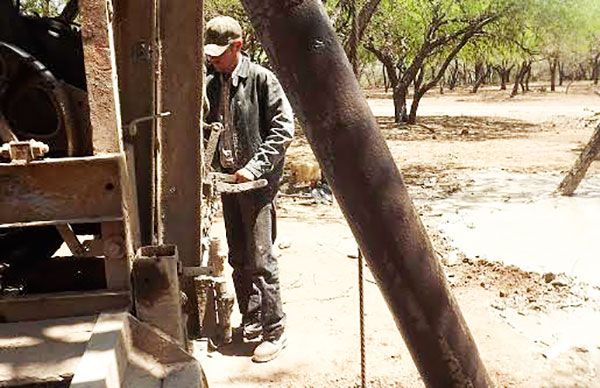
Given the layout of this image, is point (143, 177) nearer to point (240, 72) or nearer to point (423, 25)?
point (240, 72)

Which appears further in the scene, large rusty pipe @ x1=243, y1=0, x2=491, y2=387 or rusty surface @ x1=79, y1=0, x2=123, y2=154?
rusty surface @ x1=79, y1=0, x2=123, y2=154

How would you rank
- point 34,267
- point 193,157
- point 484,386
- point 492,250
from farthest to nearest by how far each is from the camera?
point 492,250 → point 193,157 → point 34,267 → point 484,386

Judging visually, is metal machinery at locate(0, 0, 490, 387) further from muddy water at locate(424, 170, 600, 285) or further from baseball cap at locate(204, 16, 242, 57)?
muddy water at locate(424, 170, 600, 285)

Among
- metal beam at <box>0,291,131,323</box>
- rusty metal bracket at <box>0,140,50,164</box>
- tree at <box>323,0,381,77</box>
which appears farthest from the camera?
tree at <box>323,0,381,77</box>

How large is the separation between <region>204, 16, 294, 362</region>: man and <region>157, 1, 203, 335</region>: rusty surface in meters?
0.66

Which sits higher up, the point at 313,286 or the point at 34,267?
the point at 34,267

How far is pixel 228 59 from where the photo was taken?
4.01 m

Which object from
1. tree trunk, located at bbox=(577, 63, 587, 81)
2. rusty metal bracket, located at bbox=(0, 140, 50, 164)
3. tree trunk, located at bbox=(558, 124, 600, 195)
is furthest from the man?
tree trunk, located at bbox=(577, 63, 587, 81)

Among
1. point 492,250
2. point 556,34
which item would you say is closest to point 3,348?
point 492,250

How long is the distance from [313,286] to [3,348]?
4147 millimetres

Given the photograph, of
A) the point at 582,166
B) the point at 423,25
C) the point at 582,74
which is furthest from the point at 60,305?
the point at 582,74

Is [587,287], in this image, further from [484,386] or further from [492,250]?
[484,386]

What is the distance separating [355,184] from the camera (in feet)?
3.17

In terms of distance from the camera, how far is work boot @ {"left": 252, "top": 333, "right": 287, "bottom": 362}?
13.9 feet
